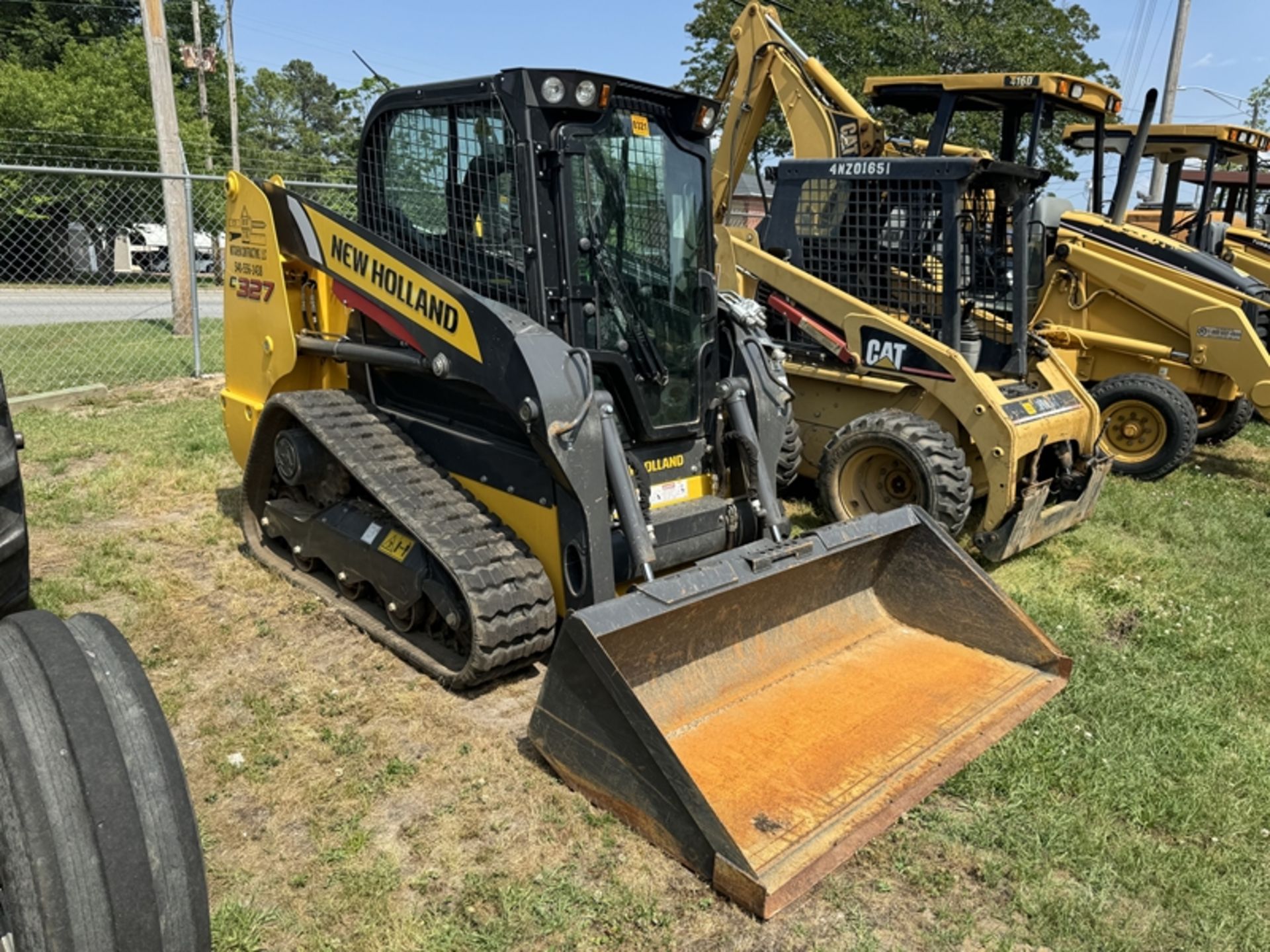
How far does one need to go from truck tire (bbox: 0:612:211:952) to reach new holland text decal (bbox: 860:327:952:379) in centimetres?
475

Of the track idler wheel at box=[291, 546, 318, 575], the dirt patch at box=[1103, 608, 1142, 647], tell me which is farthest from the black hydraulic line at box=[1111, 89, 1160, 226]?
the track idler wheel at box=[291, 546, 318, 575]

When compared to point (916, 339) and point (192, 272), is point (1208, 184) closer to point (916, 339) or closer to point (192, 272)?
point (916, 339)

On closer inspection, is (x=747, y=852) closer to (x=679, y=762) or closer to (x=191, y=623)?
(x=679, y=762)

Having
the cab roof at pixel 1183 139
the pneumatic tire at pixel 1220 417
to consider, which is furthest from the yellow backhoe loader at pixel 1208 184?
the pneumatic tire at pixel 1220 417

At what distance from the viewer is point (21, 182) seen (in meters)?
21.6

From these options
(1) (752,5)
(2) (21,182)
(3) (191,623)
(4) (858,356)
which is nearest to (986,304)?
(4) (858,356)

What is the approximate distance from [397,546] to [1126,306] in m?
6.96

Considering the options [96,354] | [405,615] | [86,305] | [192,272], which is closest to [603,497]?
[405,615]

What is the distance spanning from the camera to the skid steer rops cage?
5.75 metres

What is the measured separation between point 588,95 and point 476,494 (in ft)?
5.51

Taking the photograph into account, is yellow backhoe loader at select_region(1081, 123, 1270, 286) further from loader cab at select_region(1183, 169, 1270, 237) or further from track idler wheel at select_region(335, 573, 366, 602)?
track idler wheel at select_region(335, 573, 366, 602)

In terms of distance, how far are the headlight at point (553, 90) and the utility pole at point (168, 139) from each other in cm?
857

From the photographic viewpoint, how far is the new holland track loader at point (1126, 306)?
718cm

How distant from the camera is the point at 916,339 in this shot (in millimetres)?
5762
